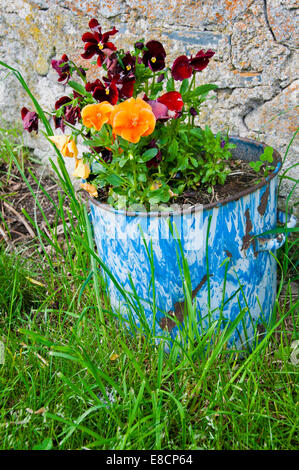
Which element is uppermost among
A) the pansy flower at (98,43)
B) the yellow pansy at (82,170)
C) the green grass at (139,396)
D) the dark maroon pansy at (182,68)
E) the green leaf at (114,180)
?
the pansy flower at (98,43)

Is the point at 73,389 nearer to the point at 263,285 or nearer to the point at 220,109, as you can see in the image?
the point at 263,285

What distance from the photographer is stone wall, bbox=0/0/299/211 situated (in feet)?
5.77

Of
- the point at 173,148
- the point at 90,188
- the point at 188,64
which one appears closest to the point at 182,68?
the point at 188,64

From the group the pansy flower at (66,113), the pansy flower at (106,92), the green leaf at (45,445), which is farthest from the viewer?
the pansy flower at (66,113)

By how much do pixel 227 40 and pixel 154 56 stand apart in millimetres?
644

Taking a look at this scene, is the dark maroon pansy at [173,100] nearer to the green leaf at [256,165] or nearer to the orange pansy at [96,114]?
the orange pansy at [96,114]

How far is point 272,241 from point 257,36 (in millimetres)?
863

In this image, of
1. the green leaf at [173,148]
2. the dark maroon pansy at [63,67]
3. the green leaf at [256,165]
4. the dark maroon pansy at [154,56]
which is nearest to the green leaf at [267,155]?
the green leaf at [256,165]

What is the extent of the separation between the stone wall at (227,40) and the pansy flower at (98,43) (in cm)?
68

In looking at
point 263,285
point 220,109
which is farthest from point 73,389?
point 220,109

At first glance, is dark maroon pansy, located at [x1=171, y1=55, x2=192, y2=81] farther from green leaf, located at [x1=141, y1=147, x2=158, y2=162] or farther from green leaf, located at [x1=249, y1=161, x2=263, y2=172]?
green leaf, located at [x1=249, y1=161, x2=263, y2=172]

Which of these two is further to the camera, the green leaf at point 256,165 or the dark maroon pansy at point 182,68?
the green leaf at point 256,165

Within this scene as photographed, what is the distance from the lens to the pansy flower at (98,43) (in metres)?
1.29

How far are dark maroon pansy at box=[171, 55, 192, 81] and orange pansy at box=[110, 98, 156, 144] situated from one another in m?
0.20
